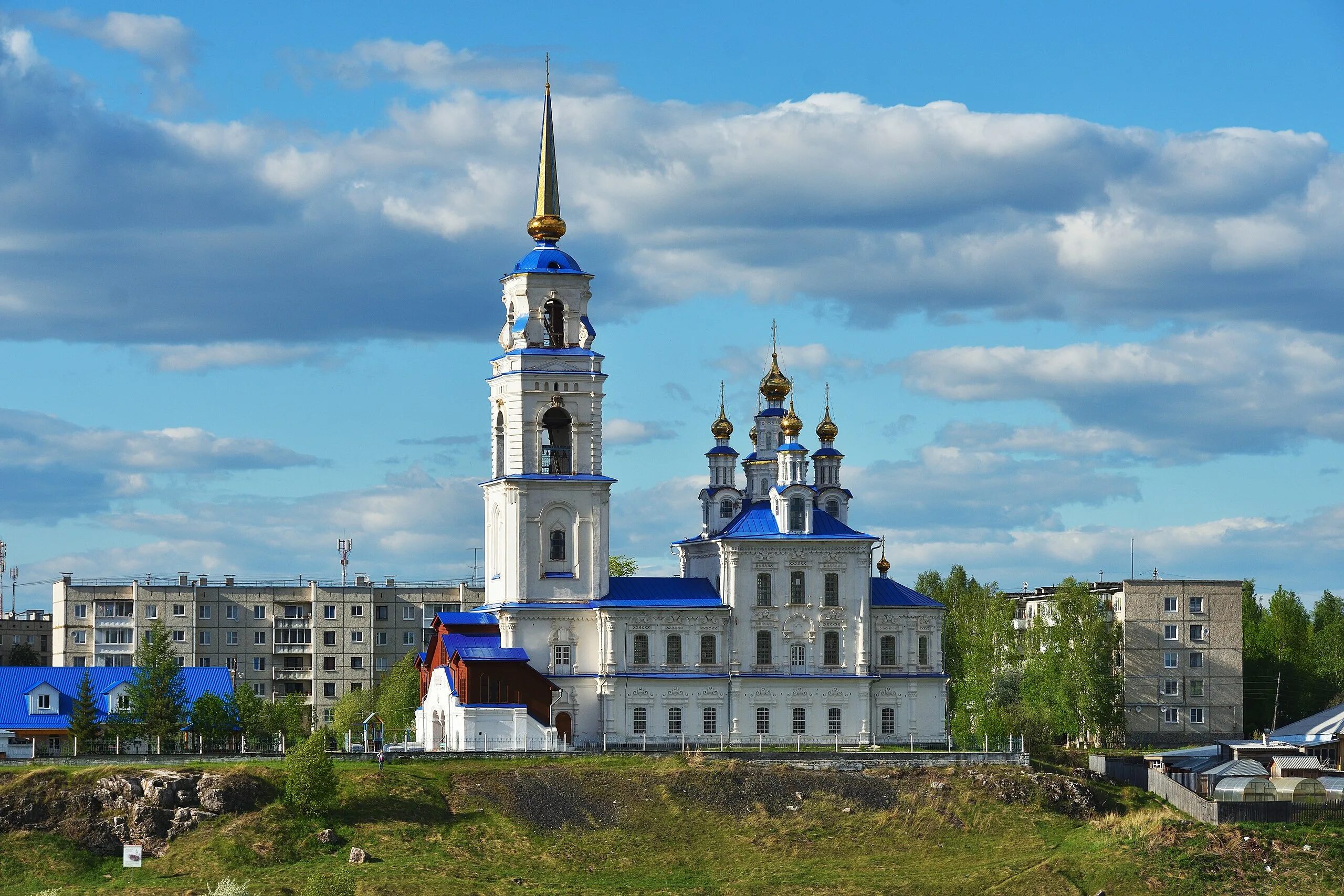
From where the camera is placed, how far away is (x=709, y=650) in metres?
78.3

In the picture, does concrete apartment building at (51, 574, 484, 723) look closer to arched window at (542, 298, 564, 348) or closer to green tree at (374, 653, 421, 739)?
green tree at (374, 653, 421, 739)

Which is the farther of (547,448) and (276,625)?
(276,625)

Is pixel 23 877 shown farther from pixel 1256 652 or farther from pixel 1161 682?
pixel 1256 652

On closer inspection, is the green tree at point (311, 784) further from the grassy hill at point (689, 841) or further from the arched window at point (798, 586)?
the arched window at point (798, 586)

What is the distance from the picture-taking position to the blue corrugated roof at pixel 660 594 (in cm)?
7781

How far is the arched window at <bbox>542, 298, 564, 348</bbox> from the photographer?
80.1 m

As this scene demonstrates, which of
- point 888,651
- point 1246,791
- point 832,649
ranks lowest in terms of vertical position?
point 1246,791

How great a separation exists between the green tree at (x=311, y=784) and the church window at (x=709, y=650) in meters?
18.0

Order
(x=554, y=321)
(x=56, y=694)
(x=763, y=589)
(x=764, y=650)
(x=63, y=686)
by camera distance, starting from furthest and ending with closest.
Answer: (x=63, y=686) → (x=56, y=694) → (x=554, y=321) → (x=763, y=589) → (x=764, y=650)

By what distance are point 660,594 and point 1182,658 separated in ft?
107

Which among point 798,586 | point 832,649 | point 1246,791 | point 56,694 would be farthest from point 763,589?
point 56,694

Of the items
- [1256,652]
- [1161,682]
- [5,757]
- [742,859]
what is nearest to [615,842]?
[742,859]

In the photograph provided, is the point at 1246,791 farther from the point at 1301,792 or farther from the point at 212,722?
the point at 212,722

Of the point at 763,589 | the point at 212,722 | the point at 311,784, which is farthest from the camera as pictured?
the point at 763,589
